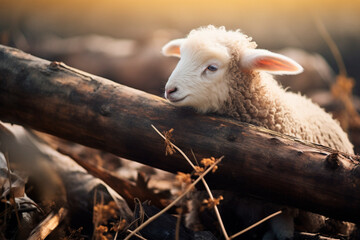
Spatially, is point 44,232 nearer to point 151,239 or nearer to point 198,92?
point 151,239

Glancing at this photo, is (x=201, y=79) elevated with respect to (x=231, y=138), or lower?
elevated

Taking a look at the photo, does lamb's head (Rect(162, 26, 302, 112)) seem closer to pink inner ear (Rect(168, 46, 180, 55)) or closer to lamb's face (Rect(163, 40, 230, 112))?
lamb's face (Rect(163, 40, 230, 112))

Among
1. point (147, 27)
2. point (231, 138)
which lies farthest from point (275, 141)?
point (147, 27)

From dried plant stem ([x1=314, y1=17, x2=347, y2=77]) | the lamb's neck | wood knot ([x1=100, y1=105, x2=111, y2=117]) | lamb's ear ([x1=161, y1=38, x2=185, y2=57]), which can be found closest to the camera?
wood knot ([x1=100, y1=105, x2=111, y2=117])

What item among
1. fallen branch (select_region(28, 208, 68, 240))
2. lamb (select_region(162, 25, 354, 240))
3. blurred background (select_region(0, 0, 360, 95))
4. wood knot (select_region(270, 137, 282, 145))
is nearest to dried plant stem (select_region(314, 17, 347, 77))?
lamb (select_region(162, 25, 354, 240))

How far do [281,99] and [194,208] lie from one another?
1040 millimetres

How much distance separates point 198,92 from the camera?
82.4 inches

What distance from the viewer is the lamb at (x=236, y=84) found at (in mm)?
2104

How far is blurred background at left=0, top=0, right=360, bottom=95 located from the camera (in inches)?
255

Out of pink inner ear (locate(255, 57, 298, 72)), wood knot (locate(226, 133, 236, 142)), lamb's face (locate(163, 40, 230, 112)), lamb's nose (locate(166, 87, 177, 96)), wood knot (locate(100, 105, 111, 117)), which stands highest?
pink inner ear (locate(255, 57, 298, 72))

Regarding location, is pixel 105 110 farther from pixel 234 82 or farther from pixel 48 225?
pixel 234 82

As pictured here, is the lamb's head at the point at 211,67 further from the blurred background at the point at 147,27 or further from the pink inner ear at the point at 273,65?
the blurred background at the point at 147,27

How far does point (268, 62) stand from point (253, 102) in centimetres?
29

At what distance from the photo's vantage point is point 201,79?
2137 mm
